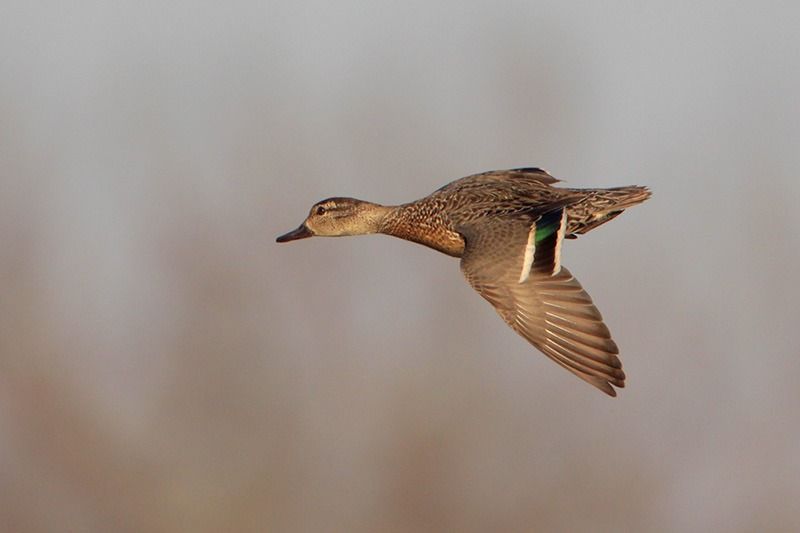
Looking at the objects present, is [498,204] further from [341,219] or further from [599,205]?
[341,219]

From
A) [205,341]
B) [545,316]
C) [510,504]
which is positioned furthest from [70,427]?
[545,316]

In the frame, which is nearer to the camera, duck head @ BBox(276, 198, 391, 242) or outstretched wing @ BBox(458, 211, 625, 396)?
outstretched wing @ BBox(458, 211, 625, 396)

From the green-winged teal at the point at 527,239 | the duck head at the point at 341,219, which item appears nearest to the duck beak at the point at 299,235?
the duck head at the point at 341,219

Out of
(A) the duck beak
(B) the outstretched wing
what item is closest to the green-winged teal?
(B) the outstretched wing

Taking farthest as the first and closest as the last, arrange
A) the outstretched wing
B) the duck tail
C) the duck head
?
the duck head
the duck tail
the outstretched wing

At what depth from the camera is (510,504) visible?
1288 centimetres

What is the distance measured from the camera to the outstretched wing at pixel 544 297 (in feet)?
28.2

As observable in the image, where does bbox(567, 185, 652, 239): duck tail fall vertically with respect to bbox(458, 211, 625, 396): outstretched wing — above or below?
above

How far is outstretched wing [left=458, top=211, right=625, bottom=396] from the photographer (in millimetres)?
8609

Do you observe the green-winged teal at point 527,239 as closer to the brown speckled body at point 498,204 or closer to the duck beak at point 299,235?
the brown speckled body at point 498,204

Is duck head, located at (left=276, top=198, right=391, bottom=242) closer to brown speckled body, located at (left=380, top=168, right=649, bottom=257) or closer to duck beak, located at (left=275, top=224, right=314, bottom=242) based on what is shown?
duck beak, located at (left=275, top=224, right=314, bottom=242)

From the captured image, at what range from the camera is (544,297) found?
28.7 feet

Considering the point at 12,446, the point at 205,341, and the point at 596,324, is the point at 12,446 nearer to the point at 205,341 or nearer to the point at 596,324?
the point at 205,341

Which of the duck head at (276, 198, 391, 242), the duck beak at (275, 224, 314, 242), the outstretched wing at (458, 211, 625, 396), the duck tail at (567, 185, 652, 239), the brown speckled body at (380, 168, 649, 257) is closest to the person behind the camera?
the outstretched wing at (458, 211, 625, 396)
